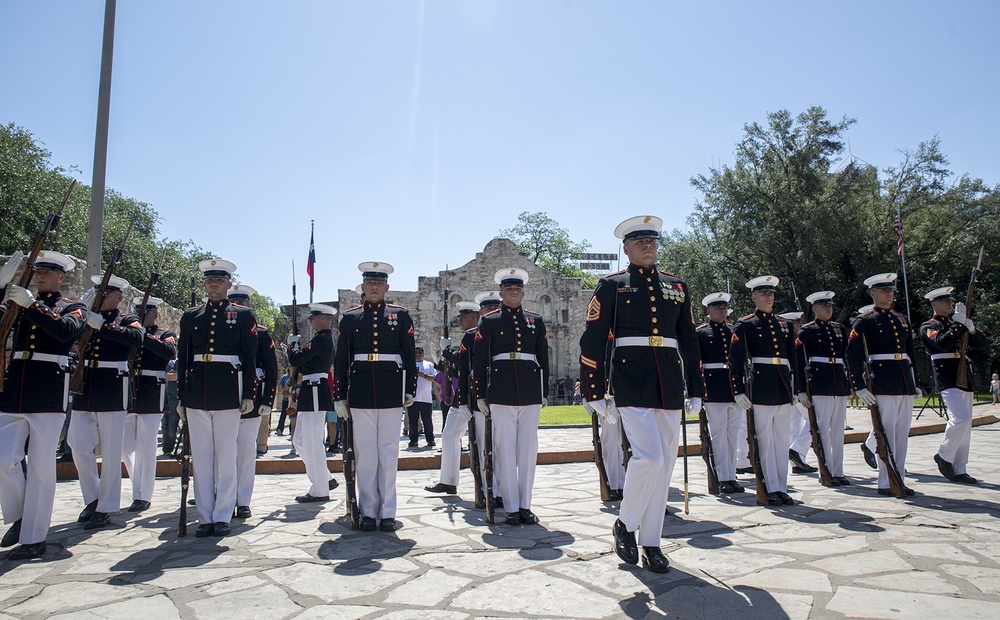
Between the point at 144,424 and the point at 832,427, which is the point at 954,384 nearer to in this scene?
the point at 832,427

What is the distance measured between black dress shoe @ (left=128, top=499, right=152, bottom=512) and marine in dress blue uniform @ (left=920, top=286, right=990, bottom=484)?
8.60 meters

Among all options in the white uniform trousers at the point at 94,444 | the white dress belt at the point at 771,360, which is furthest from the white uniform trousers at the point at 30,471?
the white dress belt at the point at 771,360

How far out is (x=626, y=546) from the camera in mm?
4625

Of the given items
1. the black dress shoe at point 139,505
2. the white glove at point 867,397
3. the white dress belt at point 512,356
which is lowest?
the black dress shoe at point 139,505

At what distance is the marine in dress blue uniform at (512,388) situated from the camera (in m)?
6.32

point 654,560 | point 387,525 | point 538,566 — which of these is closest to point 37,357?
point 387,525

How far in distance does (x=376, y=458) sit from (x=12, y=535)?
9.19ft

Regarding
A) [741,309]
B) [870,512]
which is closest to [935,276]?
[741,309]

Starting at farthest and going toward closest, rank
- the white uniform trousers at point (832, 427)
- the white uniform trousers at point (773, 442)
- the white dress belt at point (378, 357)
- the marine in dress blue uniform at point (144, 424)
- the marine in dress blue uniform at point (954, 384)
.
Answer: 1. the white uniform trousers at point (832, 427)
2. the marine in dress blue uniform at point (954, 384)
3. the marine in dress blue uniform at point (144, 424)
4. the white uniform trousers at point (773, 442)
5. the white dress belt at point (378, 357)

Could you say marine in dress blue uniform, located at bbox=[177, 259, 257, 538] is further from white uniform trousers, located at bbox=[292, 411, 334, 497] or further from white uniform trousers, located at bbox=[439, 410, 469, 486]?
white uniform trousers, located at bbox=[439, 410, 469, 486]

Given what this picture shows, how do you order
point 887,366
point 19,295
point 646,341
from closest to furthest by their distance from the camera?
point 646,341 → point 19,295 → point 887,366

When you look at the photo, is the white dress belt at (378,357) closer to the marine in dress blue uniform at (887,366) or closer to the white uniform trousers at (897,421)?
the marine in dress blue uniform at (887,366)

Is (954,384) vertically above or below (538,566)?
above

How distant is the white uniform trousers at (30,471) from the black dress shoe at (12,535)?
44 millimetres
